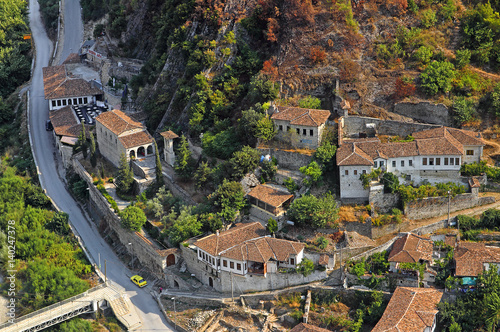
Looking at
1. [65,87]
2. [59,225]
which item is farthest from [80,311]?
[65,87]

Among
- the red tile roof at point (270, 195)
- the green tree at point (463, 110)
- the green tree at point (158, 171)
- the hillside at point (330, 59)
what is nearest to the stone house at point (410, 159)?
the green tree at point (463, 110)

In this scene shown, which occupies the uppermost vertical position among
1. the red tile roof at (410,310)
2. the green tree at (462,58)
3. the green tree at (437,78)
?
the green tree at (462,58)

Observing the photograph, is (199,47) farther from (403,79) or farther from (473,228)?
(473,228)

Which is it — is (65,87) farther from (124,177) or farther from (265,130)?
(265,130)

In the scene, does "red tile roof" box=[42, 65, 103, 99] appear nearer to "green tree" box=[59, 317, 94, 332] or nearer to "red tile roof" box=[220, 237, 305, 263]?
"green tree" box=[59, 317, 94, 332]

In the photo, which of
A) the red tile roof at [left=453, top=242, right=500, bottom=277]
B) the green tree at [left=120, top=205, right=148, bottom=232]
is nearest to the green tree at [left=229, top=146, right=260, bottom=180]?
the green tree at [left=120, top=205, right=148, bottom=232]

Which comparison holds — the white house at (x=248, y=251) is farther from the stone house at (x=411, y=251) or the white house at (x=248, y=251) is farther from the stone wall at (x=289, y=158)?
the stone wall at (x=289, y=158)

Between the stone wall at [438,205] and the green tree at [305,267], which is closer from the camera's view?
the green tree at [305,267]

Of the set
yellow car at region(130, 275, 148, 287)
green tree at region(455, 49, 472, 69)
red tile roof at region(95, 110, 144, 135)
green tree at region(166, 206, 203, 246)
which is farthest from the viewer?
red tile roof at region(95, 110, 144, 135)
